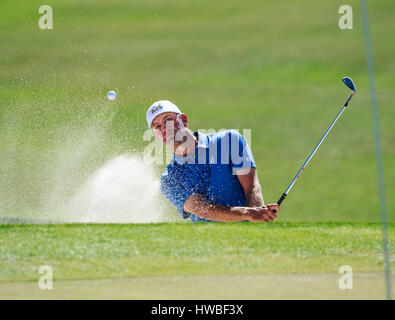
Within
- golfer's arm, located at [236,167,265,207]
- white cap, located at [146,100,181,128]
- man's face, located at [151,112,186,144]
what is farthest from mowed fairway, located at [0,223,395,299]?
white cap, located at [146,100,181,128]

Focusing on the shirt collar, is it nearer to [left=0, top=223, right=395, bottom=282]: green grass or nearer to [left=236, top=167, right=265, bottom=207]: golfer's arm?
[left=236, top=167, right=265, bottom=207]: golfer's arm

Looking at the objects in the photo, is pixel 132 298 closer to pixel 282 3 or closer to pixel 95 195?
pixel 95 195

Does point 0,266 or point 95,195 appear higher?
point 95,195

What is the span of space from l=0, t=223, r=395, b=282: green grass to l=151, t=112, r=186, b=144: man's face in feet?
2.59

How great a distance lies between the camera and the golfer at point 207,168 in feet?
13.9

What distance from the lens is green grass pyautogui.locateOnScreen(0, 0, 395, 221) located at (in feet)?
45.4

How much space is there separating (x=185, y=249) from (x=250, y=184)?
1.04 m

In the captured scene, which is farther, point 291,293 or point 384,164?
point 384,164

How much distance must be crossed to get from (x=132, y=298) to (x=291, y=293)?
82 centimetres

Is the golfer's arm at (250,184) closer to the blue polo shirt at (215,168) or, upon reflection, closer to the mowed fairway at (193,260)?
the blue polo shirt at (215,168)

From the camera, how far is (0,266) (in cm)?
463

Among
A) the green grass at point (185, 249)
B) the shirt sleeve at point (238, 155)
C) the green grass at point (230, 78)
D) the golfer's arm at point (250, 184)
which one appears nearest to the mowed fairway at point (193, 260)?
the green grass at point (185, 249)

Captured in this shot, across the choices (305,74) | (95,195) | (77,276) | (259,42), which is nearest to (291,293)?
(77,276)

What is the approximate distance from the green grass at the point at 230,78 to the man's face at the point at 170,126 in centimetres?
376
